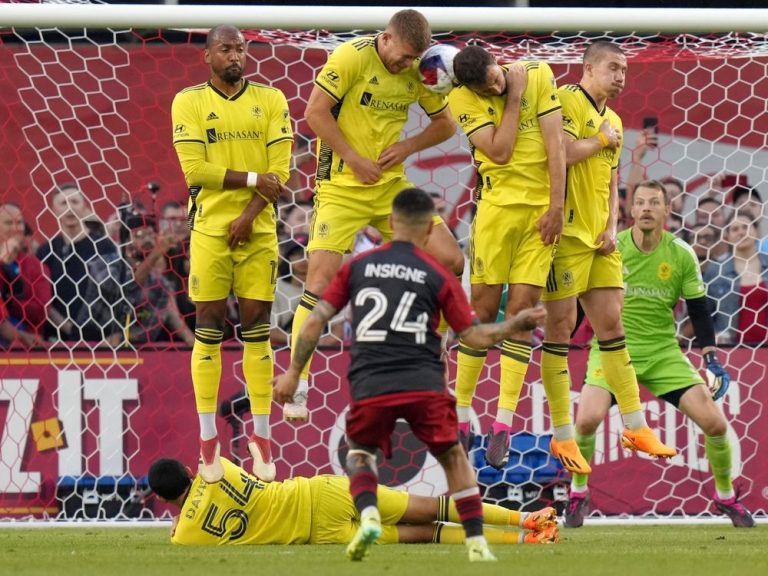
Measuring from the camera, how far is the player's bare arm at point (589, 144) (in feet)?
29.2

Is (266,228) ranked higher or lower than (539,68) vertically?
lower

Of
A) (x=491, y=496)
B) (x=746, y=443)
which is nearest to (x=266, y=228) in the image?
(x=491, y=496)

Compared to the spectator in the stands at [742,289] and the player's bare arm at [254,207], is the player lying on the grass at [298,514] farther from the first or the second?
the spectator in the stands at [742,289]

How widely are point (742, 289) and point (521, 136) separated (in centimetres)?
306

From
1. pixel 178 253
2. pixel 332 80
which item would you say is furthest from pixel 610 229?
pixel 178 253

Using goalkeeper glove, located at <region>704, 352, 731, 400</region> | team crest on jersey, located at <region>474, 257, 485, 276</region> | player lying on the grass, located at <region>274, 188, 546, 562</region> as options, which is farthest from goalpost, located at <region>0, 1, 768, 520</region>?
player lying on the grass, located at <region>274, 188, 546, 562</region>

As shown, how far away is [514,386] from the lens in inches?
351

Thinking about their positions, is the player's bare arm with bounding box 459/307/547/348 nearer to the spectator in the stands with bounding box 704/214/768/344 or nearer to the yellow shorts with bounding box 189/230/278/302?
the yellow shorts with bounding box 189/230/278/302

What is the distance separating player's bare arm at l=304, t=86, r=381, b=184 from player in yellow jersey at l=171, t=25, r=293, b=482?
0.39 metres

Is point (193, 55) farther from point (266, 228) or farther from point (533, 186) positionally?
point (533, 186)

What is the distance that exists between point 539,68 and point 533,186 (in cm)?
70

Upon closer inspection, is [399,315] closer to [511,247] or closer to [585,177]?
[511,247]

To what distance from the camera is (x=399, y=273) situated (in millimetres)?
6660

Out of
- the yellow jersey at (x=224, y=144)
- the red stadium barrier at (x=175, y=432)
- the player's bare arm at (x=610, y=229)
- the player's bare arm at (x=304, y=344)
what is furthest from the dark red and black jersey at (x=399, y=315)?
the red stadium barrier at (x=175, y=432)
